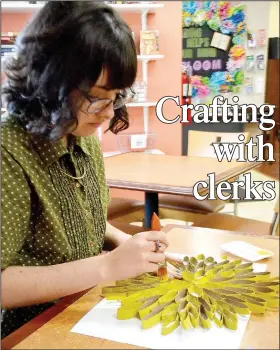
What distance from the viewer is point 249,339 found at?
0.49 metres

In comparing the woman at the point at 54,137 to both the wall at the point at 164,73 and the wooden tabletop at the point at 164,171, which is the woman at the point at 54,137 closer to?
the wall at the point at 164,73

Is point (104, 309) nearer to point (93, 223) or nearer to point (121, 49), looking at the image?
Answer: point (93, 223)

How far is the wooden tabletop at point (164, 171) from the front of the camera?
1.52m

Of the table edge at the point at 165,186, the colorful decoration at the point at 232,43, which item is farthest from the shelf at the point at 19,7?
the table edge at the point at 165,186

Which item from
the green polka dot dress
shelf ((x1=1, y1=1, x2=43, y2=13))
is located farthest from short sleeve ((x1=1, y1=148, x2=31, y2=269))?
shelf ((x1=1, y1=1, x2=43, y2=13))

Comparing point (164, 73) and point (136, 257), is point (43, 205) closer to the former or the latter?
point (136, 257)

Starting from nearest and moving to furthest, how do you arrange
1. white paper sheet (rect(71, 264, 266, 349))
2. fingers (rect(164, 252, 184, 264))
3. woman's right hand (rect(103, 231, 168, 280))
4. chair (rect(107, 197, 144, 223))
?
white paper sheet (rect(71, 264, 266, 349)) → woman's right hand (rect(103, 231, 168, 280)) → fingers (rect(164, 252, 184, 264)) → chair (rect(107, 197, 144, 223))

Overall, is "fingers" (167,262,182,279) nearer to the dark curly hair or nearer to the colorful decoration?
the dark curly hair

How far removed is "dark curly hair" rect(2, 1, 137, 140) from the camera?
565mm

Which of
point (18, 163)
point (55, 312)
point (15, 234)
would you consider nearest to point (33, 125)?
point (18, 163)

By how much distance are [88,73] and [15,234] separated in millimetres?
256

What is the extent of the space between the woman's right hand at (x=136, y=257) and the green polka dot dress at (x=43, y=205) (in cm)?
12

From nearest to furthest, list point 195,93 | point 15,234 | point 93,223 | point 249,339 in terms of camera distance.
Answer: point 249,339 < point 15,234 < point 93,223 < point 195,93

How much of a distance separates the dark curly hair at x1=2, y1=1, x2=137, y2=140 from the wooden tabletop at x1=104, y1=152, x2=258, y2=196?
81 cm
